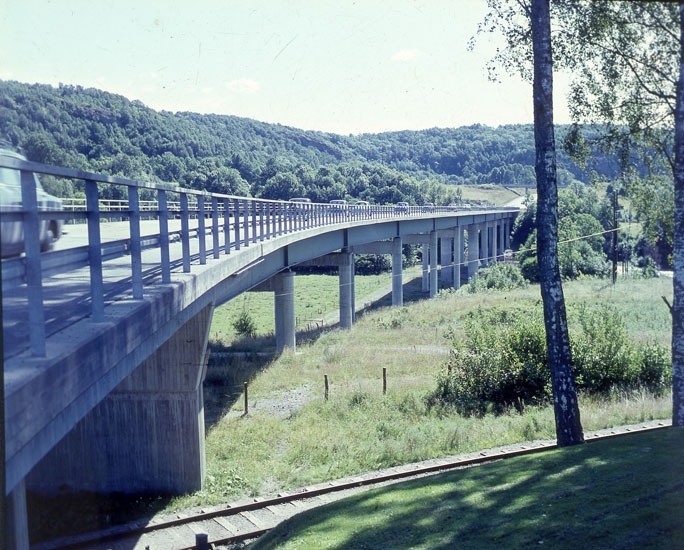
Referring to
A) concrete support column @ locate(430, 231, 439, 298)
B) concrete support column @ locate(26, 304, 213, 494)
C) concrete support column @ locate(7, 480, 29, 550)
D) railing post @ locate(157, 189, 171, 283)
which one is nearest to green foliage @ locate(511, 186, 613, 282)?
concrete support column @ locate(430, 231, 439, 298)

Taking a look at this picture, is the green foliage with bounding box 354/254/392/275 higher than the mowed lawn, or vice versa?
the mowed lawn

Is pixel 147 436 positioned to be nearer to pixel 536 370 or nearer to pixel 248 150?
pixel 536 370

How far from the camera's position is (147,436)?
1559 centimetres

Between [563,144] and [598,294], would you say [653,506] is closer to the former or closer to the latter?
[563,144]

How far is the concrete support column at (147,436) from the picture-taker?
49.5ft

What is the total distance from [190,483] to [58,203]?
6580mm

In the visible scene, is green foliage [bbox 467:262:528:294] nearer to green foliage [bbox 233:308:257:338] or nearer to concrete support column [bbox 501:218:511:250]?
green foliage [bbox 233:308:257:338]

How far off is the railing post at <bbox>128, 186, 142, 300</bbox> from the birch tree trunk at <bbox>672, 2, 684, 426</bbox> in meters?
9.64

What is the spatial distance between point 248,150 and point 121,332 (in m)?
60.6

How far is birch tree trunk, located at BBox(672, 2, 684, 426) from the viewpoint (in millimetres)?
13008

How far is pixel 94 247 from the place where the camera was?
20.5 ft

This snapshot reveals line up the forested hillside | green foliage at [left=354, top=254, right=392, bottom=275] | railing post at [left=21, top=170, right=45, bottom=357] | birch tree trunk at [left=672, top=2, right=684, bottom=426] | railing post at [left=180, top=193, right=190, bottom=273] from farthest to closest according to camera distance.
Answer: green foliage at [left=354, top=254, right=392, bottom=275] < the forested hillside < birch tree trunk at [left=672, top=2, right=684, bottom=426] < railing post at [left=180, top=193, right=190, bottom=273] < railing post at [left=21, top=170, right=45, bottom=357]

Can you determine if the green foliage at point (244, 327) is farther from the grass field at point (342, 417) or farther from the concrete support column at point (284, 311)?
the grass field at point (342, 417)

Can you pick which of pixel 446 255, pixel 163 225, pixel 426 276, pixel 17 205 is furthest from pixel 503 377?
pixel 446 255
